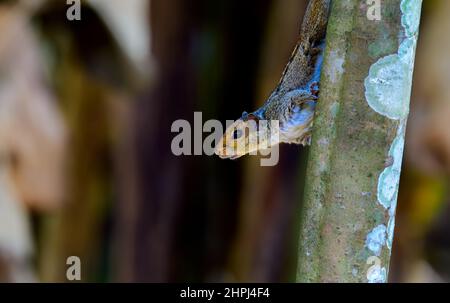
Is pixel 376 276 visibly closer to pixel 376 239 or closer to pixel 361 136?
pixel 376 239

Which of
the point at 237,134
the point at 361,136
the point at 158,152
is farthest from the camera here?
the point at 158,152

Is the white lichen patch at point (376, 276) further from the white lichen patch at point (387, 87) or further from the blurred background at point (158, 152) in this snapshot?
the blurred background at point (158, 152)

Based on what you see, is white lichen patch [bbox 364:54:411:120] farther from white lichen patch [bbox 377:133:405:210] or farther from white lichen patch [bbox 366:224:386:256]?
white lichen patch [bbox 366:224:386:256]

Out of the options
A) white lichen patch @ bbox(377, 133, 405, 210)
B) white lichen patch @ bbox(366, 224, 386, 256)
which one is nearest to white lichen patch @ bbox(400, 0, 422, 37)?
white lichen patch @ bbox(377, 133, 405, 210)

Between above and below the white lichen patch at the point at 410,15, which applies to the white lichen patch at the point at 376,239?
below

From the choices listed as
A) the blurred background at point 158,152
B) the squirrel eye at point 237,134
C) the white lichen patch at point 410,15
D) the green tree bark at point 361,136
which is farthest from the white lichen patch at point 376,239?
the blurred background at point 158,152

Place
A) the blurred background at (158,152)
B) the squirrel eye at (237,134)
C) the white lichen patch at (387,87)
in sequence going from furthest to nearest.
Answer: the blurred background at (158,152) < the squirrel eye at (237,134) < the white lichen patch at (387,87)

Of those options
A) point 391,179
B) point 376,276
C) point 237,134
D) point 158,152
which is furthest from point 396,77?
point 158,152

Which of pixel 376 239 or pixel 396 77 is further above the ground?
pixel 396 77
